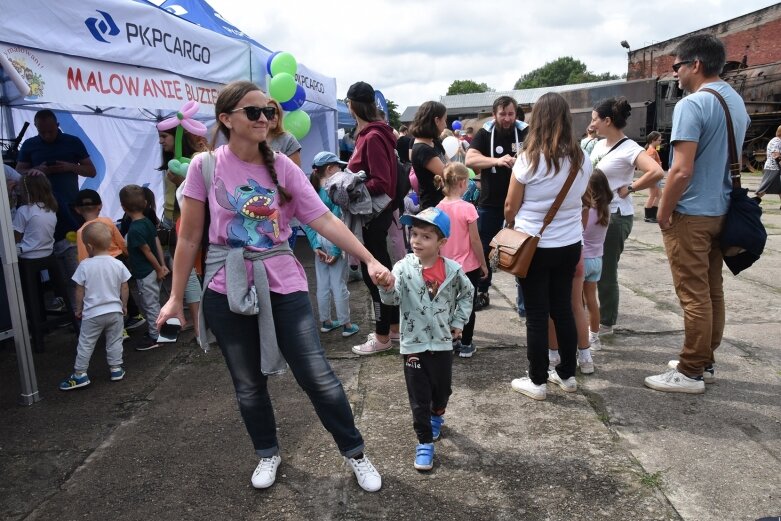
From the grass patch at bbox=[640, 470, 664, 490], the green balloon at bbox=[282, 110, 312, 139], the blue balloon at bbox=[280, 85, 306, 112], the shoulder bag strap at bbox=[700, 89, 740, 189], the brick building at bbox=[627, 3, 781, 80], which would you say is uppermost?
the brick building at bbox=[627, 3, 781, 80]

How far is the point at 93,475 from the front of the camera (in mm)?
2646

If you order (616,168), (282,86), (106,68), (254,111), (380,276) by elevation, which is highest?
(282,86)

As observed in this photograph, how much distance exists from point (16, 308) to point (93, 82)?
5.95 ft

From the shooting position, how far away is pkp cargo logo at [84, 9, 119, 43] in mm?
4160

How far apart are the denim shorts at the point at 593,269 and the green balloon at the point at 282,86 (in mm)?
4027

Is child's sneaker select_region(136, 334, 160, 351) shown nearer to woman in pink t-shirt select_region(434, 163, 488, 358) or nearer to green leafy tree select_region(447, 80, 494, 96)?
woman in pink t-shirt select_region(434, 163, 488, 358)

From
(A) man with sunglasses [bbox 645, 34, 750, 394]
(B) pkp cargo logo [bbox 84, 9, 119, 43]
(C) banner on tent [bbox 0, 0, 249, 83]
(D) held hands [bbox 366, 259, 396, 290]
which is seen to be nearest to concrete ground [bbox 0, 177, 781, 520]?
(A) man with sunglasses [bbox 645, 34, 750, 394]

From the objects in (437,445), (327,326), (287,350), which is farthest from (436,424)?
(327,326)

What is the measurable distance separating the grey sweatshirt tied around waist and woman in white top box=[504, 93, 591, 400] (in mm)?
1409

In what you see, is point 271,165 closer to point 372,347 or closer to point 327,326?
point 372,347

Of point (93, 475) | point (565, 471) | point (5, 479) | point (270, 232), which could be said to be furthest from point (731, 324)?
point (5, 479)

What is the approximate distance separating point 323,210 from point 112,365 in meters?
2.35

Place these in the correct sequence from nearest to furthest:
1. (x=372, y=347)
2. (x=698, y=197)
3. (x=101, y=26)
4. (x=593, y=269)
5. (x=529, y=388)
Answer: (x=698, y=197)
(x=529, y=388)
(x=593, y=269)
(x=372, y=347)
(x=101, y=26)

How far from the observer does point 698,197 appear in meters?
3.07
